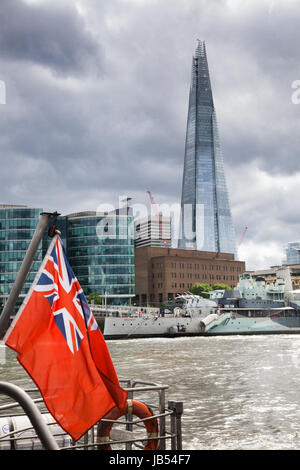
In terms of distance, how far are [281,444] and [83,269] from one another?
13139 cm

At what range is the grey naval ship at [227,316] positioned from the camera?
3616 inches

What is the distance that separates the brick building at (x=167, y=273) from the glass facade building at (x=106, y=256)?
93.8 ft

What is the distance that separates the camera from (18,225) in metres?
137

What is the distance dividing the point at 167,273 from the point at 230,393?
149476mm

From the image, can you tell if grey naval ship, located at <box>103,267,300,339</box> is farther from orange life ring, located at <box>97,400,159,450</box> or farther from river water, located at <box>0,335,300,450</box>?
orange life ring, located at <box>97,400,159,450</box>

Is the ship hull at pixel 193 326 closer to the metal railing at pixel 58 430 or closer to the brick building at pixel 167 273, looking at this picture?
the brick building at pixel 167 273

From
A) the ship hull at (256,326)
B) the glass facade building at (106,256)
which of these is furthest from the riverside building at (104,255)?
the ship hull at (256,326)

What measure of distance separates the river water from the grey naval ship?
40215 millimetres

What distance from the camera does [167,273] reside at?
580 ft

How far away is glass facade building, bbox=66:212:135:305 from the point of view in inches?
5704

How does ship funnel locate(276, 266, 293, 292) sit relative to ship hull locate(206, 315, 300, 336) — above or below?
above

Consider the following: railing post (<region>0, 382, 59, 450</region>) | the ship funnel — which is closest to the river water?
railing post (<region>0, 382, 59, 450</region>)

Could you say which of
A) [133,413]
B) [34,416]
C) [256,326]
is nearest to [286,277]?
[256,326]
